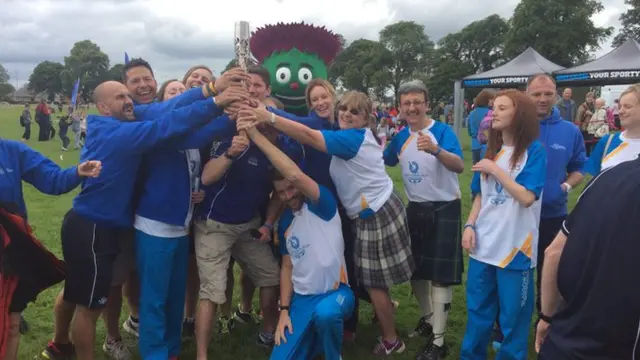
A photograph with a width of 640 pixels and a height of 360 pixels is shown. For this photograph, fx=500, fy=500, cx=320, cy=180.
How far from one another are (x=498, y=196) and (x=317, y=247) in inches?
47.7

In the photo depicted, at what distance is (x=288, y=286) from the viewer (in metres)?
3.49

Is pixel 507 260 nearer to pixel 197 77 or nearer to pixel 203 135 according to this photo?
pixel 203 135

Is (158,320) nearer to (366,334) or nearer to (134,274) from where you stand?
(134,274)

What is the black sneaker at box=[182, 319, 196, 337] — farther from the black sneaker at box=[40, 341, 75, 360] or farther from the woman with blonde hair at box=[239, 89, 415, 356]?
the woman with blonde hair at box=[239, 89, 415, 356]

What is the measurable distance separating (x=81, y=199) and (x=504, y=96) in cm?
273

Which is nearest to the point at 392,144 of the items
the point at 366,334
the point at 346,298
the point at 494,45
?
the point at 346,298

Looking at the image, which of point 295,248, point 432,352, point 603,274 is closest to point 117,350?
point 295,248

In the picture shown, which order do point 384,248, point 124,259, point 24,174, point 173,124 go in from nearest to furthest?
1. point 173,124
2. point 24,174
3. point 124,259
4. point 384,248

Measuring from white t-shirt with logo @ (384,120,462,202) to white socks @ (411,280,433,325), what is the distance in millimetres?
796

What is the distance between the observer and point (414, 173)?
12.3 feet

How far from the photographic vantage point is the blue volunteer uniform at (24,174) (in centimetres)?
300

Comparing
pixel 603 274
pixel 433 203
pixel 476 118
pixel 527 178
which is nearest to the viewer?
pixel 603 274

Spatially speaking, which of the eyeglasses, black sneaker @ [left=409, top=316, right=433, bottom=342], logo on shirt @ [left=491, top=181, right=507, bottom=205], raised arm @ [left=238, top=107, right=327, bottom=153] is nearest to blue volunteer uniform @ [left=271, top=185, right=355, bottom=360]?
raised arm @ [left=238, top=107, right=327, bottom=153]

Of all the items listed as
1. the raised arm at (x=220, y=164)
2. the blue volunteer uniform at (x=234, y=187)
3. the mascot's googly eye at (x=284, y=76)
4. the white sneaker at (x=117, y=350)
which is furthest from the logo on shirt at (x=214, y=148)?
the white sneaker at (x=117, y=350)
